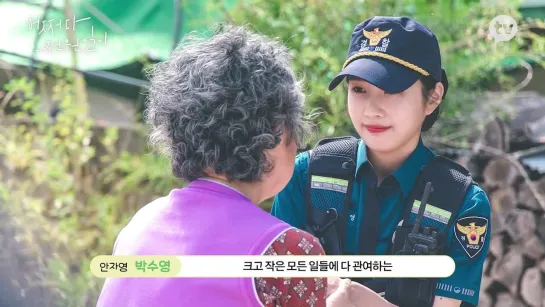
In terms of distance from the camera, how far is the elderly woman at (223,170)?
1347 mm

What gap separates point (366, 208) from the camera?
1.75m

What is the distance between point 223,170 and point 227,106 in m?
0.12

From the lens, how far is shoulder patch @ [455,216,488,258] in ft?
5.42

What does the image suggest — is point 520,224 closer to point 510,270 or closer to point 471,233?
point 510,270

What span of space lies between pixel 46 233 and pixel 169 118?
225cm

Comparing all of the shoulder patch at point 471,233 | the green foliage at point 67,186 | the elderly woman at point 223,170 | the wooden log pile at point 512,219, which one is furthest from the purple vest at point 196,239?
the wooden log pile at point 512,219

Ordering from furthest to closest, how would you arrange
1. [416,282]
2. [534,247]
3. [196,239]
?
[534,247]
[416,282]
[196,239]

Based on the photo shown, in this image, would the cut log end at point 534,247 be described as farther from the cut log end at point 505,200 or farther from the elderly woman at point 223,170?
the elderly woman at point 223,170

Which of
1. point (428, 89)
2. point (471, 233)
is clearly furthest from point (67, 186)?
point (471, 233)

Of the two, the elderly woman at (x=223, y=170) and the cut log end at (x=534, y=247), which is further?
the cut log end at (x=534, y=247)

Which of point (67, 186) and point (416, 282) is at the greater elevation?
point (416, 282)

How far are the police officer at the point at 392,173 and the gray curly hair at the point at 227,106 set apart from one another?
0.28 m

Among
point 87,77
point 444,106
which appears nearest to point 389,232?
point 444,106

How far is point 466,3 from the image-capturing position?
3.43 m
